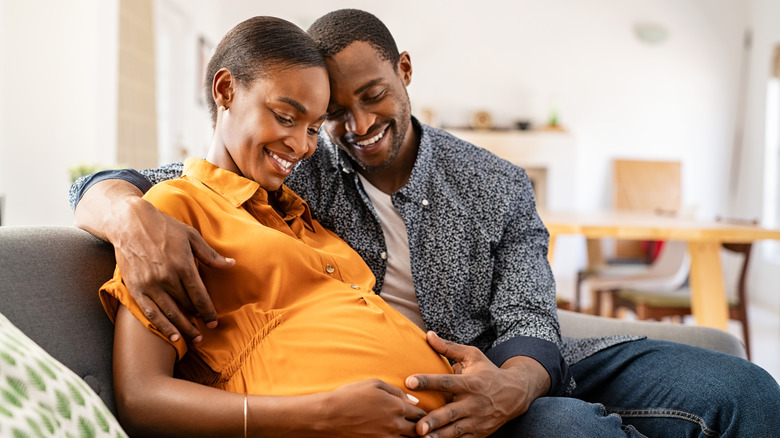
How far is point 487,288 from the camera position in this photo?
4.56 feet

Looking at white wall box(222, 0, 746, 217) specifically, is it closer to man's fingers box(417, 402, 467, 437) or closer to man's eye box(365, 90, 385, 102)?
man's eye box(365, 90, 385, 102)

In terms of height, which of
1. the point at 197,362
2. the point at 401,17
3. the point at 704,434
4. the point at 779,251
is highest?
the point at 401,17

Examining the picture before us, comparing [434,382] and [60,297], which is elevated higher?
[60,297]

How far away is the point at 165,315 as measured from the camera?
863 mm

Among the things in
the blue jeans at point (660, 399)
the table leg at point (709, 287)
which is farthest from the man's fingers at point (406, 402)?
the table leg at point (709, 287)

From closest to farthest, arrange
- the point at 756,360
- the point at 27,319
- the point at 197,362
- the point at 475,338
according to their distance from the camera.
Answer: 1. the point at 27,319
2. the point at 197,362
3. the point at 475,338
4. the point at 756,360

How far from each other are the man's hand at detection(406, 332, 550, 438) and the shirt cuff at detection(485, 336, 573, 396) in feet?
0.15

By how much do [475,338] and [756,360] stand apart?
3.13m

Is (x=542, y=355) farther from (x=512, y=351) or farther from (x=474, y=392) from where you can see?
(x=474, y=392)

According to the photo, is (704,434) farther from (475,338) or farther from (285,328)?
(285,328)

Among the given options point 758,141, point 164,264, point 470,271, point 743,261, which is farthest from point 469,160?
point 758,141

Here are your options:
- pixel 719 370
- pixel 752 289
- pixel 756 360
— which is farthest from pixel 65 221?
pixel 752 289

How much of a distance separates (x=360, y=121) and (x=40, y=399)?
84 cm

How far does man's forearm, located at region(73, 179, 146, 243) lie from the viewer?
3.05 ft
